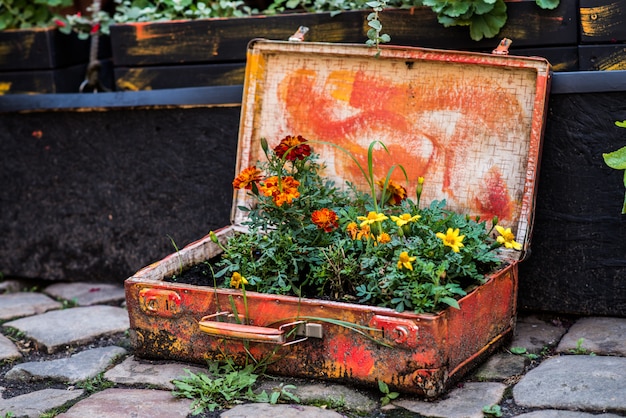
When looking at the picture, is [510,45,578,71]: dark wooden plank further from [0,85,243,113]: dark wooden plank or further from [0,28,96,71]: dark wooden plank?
[0,28,96,71]: dark wooden plank

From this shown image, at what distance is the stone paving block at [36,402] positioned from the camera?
2330 mm

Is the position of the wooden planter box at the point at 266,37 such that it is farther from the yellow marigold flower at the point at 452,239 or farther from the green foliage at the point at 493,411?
the green foliage at the point at 493,411

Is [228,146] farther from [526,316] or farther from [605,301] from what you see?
[605,301]

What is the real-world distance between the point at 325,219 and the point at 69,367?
39.9 inches

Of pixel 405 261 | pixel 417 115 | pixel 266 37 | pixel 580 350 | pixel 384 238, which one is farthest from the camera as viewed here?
pixel 266 37

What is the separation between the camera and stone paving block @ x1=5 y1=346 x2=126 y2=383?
8.58 feet

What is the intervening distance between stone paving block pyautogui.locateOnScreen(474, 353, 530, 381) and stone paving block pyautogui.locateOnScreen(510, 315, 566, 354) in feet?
0.31

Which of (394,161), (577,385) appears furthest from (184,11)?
(577,385)

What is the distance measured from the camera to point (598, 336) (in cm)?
268

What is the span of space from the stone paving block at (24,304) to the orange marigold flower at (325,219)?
1466 mm

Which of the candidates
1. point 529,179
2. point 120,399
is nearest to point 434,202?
point 529,179

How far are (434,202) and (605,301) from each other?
2.37ft

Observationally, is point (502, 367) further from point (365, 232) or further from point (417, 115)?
point (417, 115)

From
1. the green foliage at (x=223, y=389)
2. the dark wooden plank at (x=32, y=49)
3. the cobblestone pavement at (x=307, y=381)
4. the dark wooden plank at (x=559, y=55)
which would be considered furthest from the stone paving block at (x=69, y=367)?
the dark wooden plank at (x=559, y=55)
